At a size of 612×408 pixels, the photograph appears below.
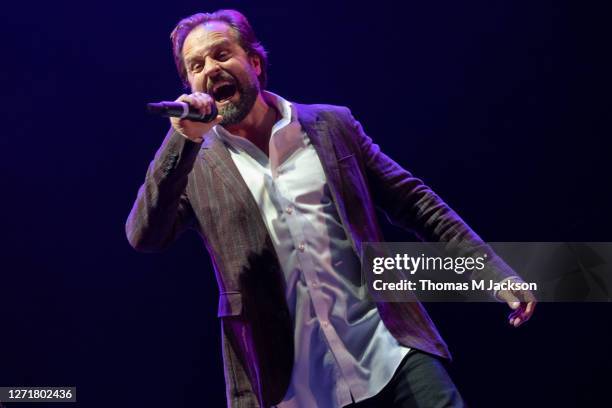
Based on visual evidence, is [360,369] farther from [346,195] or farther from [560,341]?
[560,341]

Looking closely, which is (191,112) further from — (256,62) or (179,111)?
(256,62)

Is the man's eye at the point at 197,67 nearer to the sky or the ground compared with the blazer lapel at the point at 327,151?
nearer to the sky

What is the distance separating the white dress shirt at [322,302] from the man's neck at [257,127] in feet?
0.57

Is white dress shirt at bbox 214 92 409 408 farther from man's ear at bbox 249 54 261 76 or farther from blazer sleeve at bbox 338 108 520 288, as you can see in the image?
man's ear at bbox 249 54 261 76

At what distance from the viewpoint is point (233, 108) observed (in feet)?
6.89

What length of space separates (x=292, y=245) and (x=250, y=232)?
0.11 meters

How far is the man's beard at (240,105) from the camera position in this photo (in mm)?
2092

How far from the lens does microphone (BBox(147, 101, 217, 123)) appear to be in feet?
5.01

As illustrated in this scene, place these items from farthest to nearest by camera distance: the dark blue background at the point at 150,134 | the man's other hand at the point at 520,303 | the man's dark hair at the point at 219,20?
the dark blue background at the point at 150,134
the man's dark hair at the point at 219,20
the man's other hand at the point at 520,303

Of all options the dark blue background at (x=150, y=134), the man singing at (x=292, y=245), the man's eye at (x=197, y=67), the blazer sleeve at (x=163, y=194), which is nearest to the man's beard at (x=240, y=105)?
the man singing at (x=292, y=245)

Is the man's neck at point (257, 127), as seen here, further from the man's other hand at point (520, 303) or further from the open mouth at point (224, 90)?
the man's other hand at point (520, 303)

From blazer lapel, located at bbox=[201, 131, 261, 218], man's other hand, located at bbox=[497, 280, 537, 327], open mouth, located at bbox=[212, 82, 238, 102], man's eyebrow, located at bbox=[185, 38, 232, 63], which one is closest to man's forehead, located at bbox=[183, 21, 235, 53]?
man's eyebrow, located at bbox=[185, 38, 232, 63]

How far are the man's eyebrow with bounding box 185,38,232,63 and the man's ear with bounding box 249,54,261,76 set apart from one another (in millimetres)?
117

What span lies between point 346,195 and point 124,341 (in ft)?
5.17
